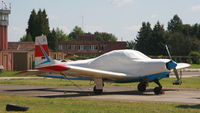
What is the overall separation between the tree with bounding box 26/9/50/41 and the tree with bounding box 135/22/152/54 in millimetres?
27354

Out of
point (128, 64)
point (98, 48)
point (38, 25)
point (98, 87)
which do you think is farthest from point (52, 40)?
point (98, 87)

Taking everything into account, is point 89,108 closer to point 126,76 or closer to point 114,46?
point 126,76

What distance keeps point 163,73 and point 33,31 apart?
102146 mm

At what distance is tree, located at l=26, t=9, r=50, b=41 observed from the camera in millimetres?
120375

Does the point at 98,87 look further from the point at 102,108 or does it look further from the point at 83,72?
the point at 102,108

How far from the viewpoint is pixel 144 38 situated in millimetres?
123625

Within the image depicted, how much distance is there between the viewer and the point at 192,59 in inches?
3354

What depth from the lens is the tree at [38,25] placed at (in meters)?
Result: 120

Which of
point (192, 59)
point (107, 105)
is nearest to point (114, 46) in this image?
point (192, 59)

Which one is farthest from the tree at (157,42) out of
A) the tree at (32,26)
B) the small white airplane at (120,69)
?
the small white airplane at (120,69)

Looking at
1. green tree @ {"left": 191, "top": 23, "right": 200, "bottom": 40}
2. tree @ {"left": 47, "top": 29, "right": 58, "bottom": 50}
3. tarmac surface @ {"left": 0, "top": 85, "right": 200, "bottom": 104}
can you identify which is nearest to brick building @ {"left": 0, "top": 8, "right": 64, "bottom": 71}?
tarmac surface @ {"left": 0, "top": 85, "right": 200, "bottom": 104}

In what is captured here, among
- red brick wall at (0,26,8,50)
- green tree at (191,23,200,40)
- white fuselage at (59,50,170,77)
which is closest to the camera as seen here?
white fuselage at (59,50,170,77)

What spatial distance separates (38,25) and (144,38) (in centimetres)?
3136

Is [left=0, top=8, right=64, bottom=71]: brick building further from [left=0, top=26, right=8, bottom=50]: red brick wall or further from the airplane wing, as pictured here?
the airplane wing
